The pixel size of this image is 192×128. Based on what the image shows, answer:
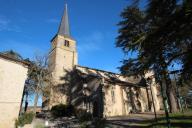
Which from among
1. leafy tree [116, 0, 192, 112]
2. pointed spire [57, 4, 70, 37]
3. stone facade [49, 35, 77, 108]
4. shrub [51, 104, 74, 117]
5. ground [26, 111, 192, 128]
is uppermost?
pointed spire [57, 4, 70, 37]

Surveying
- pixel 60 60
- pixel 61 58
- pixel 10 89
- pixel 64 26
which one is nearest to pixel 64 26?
pixel 64 26

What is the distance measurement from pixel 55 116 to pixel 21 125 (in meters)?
11.2

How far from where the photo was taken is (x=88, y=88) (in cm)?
3256

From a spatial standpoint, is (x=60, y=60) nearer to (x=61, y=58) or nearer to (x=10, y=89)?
(x=61, y=58)

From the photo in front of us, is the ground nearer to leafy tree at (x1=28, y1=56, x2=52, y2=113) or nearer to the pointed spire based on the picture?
leafy tree at (x1=28, y1=56, x2=52, y2=113)

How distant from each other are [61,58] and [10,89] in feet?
68.0

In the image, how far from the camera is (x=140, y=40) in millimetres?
7957

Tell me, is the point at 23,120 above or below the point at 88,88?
below

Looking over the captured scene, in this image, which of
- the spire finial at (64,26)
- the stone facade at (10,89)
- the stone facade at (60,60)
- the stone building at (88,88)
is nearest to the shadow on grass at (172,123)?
the stone building at (88,88)

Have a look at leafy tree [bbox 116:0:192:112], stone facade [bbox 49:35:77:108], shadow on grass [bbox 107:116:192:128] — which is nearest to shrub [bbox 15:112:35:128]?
shadow on grass [bbox 107:116:192:128]

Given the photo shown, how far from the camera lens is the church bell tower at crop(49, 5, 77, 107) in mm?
34406

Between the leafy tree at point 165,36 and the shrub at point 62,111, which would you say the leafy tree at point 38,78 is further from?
the leafy tree at point 165,36

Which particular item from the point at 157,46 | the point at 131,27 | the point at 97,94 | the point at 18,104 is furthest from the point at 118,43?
the point at 157,46

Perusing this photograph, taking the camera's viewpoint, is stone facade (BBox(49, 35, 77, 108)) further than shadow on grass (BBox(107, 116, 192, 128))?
Yes
